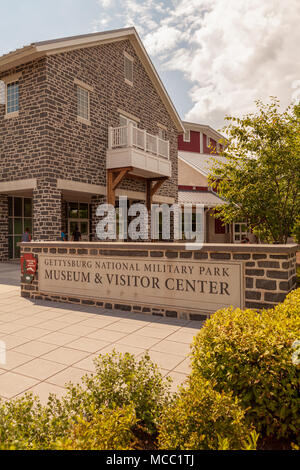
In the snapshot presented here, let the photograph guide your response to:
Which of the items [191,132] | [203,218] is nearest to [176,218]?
[203,218]

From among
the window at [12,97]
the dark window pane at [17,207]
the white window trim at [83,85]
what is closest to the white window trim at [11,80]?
the window at [12,97]

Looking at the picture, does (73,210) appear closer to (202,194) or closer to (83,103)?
(83,103)

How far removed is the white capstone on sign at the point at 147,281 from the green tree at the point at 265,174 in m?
3.49

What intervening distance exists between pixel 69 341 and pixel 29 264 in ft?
14.7

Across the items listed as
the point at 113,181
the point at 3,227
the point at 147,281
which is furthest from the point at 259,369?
the point at 3,227

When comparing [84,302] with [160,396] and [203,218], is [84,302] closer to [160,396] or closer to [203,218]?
[160,396]

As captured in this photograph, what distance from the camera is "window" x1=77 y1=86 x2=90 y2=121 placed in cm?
1658

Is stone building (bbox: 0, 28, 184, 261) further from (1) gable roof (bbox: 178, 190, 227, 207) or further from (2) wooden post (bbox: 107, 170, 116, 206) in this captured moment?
(1) gable roof (bbox: 178, 190, 227, 207)

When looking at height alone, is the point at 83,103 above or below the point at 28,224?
above

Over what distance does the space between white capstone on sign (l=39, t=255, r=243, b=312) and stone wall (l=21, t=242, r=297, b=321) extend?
90 millimetres

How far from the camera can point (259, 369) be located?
9.40 ft

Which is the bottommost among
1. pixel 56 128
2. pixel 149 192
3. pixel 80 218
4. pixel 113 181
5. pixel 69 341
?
pixel 69 341

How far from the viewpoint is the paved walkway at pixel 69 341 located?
4328 mm
